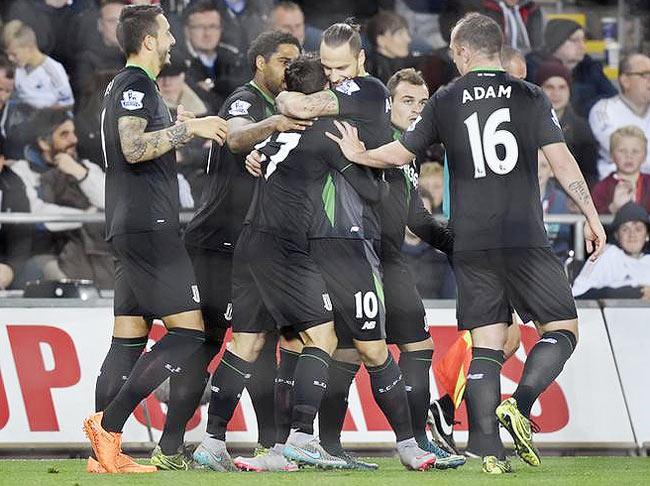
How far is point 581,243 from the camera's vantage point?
7.91 metres

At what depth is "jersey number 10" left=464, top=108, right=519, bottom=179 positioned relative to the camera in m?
5.22

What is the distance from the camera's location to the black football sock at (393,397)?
18.2 ft

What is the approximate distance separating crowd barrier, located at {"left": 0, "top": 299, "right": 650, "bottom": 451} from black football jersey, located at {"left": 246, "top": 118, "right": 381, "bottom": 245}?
4.73ft

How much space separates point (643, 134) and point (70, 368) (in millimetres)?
3597

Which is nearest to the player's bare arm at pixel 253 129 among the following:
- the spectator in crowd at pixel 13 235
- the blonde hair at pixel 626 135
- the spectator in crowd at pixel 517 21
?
the spectator in crowd at pixel 13 235

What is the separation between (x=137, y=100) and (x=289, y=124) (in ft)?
1.92

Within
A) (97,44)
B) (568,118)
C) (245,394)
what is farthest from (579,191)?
(97,44)

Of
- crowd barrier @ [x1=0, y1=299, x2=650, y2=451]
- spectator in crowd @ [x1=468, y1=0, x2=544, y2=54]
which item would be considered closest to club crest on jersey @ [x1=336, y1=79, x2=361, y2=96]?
crowd barrier @ [x1=0, y1=299, x2=650, y2=451]

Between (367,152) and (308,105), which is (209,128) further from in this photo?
(367,152)

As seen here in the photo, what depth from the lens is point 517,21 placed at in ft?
29.0

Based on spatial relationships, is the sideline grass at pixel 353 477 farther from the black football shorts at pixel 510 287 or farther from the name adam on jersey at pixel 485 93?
the name adam on jersey at pixel 485 93

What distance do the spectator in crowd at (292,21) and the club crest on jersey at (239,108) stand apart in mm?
2516

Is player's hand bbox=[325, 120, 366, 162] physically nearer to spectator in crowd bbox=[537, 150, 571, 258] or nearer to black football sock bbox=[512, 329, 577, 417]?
black football sock bbox=[512, 329, 577, 417]

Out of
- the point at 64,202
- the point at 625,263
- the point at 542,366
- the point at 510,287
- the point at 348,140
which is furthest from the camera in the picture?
the point at 64,202
